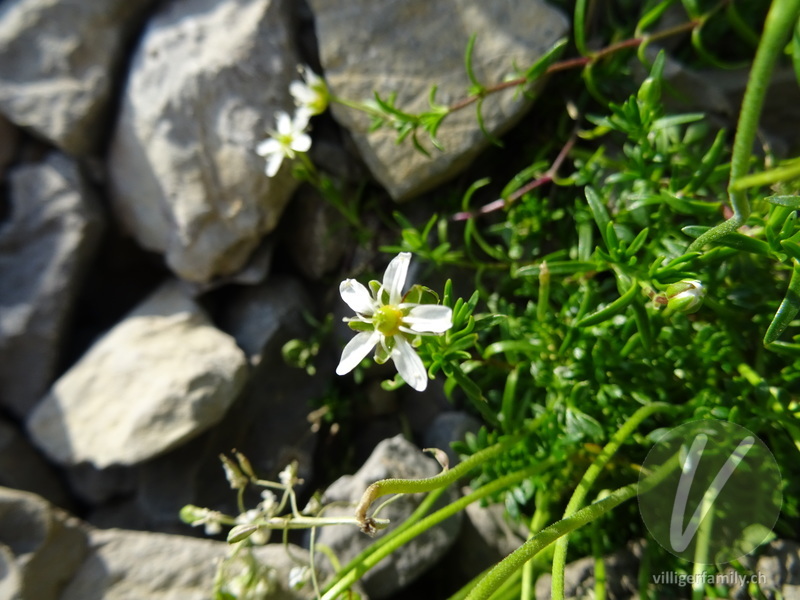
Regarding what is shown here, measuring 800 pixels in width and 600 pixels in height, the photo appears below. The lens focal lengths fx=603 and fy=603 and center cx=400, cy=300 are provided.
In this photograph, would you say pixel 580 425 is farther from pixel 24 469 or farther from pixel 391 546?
pixel 24 469

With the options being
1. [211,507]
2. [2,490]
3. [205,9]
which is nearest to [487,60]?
[205,9]

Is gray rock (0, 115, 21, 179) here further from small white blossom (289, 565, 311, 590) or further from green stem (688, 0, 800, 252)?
green stem (688, 0, 800, 252)

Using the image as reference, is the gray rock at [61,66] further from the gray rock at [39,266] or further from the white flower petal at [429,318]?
the white flower petal at [429,318]

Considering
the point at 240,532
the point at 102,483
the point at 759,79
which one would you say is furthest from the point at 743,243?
the point at 102,483

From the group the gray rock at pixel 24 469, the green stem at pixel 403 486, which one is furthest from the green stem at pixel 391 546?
the gray rock at pixel 24 469

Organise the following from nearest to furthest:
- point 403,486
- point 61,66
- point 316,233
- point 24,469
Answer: point 403,486
point 24,469
point 316,233
point 61,66

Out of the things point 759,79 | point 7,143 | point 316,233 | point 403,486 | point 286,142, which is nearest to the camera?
point 759,79
